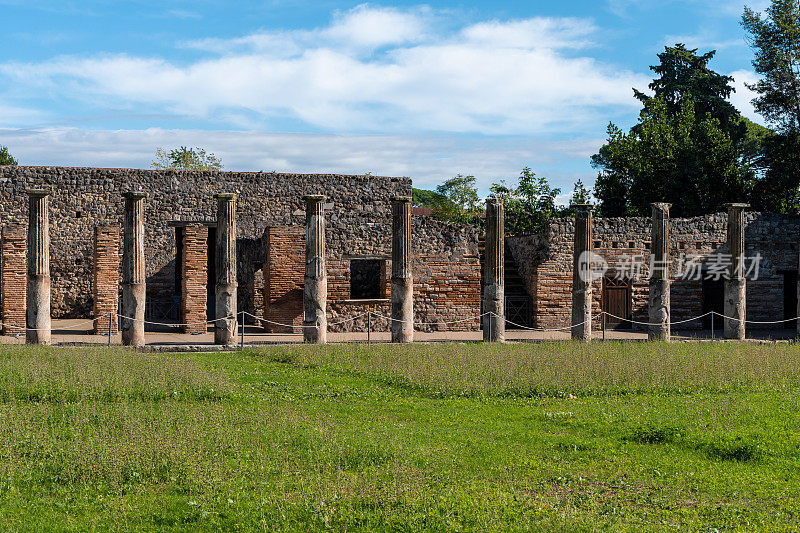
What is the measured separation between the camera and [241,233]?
83.4 feet

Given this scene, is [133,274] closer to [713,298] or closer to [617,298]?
[617,298]

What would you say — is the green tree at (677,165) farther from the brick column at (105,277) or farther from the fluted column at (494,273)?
the brick column at (105,277)

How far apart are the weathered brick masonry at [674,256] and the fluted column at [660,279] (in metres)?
3.41

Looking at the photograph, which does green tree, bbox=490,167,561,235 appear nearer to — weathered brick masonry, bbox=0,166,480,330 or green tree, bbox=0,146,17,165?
weathered brick masonry, bbox=0,166,480,330

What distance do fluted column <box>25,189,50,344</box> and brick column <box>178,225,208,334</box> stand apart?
13.4 feet

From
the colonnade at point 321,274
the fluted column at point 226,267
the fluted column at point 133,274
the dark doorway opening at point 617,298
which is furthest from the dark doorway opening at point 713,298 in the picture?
the fluted column at point 133,274

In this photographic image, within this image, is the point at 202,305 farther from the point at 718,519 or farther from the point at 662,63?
the point at 662,63

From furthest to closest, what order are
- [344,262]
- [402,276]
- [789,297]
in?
[789,297], [344,262], [402,276]

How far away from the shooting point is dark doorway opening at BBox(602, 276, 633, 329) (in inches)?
950

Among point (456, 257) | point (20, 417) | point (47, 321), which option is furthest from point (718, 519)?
point (456, 257)

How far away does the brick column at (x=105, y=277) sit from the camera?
20469mm

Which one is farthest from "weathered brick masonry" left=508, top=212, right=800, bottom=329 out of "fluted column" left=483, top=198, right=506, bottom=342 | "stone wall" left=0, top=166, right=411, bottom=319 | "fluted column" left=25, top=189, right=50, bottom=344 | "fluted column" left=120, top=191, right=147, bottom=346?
"fluted column" left=25, top=189, right=50, bottom=344

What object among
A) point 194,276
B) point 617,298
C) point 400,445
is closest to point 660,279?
point 617,298

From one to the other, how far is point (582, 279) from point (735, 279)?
15.2ft
